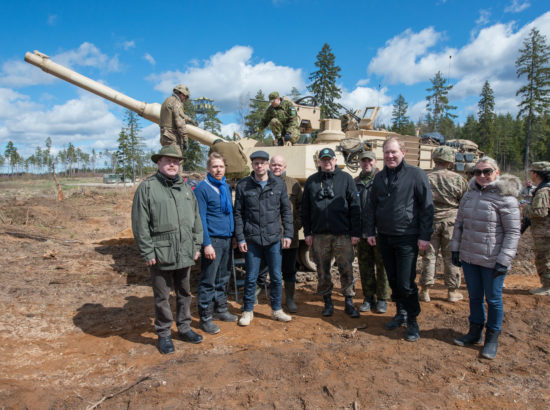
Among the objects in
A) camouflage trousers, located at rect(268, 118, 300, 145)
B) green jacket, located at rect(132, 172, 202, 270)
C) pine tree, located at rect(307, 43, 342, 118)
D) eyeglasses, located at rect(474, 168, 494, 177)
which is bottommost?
green jacket, located at rect(132, 172, 202, 270)

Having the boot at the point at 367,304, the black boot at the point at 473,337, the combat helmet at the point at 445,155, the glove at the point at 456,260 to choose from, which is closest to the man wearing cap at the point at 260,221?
the boot at the point at 367,304

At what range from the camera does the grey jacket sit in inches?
134

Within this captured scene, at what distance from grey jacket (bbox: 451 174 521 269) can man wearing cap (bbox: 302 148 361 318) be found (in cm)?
122

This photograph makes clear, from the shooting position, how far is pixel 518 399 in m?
2.87

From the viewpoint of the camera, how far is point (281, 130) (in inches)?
301

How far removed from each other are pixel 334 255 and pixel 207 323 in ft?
5.65

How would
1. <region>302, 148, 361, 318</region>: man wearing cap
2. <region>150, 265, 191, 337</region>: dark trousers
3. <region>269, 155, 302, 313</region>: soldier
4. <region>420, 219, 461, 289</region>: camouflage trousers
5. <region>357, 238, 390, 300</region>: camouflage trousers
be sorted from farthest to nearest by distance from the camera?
<region>420, 219, 461, 289</region>: camouflage trousers < <region>269, 155, 302, 313</region>: soldier < <region>357, 238, 390, 300</region>: camouflage trousers < <region>302, 148, 361, 318</region>: man wearing cap < <region>150, 265, 191, 337</region>: dark trousers

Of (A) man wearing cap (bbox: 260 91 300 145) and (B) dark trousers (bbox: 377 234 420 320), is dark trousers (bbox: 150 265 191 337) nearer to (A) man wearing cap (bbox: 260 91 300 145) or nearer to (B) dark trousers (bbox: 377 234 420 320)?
(B) dark trousers (bbox: 377 234 420 320)

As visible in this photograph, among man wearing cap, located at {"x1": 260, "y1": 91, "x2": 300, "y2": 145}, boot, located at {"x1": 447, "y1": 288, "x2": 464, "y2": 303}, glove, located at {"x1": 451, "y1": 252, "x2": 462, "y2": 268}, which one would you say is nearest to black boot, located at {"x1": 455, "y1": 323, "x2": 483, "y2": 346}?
glove, located at {"x1": 451, "y1": 252, "x2": 462, "y2": 268}

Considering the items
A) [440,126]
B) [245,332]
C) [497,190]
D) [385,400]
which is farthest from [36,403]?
[440,126]

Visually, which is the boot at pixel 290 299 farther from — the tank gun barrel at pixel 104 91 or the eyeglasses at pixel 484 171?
the tank gun barrel at pixel 104 91

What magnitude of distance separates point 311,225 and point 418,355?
1837 mm

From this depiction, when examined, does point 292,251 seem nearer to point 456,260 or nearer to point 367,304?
point 367,304

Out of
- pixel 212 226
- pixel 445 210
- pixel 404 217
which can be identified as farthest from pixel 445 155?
pixel 212 226
